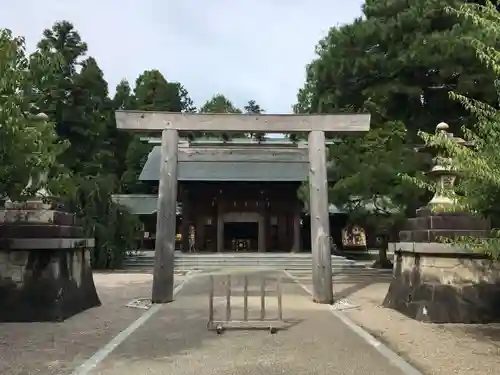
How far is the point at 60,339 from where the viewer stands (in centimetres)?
792

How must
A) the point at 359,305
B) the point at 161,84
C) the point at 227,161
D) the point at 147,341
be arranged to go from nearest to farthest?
the point at 147,341, the point at 359,305, the point at 227,161, the point at 161,84

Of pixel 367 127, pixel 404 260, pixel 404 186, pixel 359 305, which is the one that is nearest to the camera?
pixel 404 260

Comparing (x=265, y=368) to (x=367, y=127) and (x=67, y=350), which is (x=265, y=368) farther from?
(x=367, y=127)

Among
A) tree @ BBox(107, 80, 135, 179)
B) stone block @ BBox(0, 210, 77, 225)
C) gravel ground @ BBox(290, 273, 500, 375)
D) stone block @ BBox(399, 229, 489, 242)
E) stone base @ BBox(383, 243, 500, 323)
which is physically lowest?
gravel ground @ BBox(290, 273, 500, 375)

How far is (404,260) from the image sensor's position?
36.0 ft

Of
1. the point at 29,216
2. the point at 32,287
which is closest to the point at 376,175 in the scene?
the point at 29,216

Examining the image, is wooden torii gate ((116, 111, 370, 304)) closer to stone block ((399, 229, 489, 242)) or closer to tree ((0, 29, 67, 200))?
stone block ((399, 229, 489, 242))

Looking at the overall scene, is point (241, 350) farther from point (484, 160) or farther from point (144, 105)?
point (144, 105)

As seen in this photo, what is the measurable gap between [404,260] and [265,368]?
18.9 ft

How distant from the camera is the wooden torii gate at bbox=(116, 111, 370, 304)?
39.8 feet

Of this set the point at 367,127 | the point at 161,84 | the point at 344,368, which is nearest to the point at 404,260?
the point at 367,127

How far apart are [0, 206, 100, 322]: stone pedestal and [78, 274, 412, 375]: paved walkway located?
1.82 meters

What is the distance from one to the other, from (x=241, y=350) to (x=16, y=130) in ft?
13.2

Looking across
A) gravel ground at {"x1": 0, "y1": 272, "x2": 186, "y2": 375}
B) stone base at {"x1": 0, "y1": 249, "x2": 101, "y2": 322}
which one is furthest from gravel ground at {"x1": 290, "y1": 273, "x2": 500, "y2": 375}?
stone base at {"x1": 0, "y1": 249, "x2": 101, "y2": 322}
